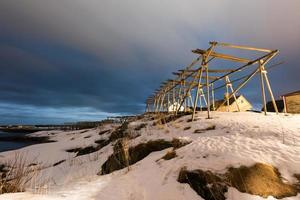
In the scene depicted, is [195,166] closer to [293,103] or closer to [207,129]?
[207,129]

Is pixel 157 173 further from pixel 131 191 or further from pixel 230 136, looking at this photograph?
pixel 230 136

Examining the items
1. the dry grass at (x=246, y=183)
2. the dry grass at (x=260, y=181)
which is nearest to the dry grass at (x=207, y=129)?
the dry grass at (x=246, y=183)

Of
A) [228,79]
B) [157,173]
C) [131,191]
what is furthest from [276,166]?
[228,79]

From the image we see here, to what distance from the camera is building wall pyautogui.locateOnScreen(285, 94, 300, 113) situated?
22.7m

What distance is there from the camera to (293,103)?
2284 cm

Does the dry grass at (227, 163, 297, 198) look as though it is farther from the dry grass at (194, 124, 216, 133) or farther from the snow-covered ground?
the dry grass at (194, 124, 216, 133)

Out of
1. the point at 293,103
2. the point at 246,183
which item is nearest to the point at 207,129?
the point at 246,183

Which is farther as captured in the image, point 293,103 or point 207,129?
point 293,103

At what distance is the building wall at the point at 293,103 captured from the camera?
22.7 meters

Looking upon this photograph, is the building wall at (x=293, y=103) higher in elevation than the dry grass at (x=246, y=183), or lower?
higher

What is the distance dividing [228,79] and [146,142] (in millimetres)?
10141

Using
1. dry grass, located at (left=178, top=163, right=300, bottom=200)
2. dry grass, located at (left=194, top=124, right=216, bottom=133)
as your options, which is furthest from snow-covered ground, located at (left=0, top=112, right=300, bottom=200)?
dry grass, located at (left=194, top=124, right=216, bottom=133)

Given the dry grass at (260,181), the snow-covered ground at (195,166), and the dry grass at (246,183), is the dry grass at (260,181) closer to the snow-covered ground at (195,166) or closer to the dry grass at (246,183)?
the dry grass at (246,183)

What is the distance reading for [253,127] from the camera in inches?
381
